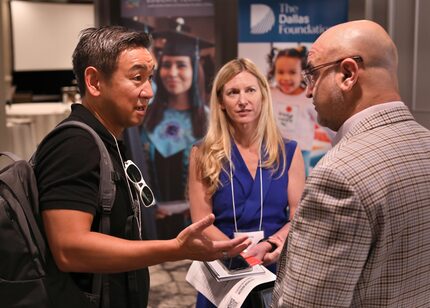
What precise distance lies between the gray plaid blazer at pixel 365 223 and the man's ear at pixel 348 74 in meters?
0.09

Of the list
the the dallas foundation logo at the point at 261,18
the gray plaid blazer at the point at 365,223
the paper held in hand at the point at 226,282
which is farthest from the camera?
the the dallas foundation logo at the point at 261,18

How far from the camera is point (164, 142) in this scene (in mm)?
4969

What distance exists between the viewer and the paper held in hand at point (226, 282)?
1.99m

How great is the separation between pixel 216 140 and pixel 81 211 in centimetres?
133

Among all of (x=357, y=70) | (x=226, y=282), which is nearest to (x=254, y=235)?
(x=226, y=282)

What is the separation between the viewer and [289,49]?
4348mm

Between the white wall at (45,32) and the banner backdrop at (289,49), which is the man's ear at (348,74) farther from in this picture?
the white wall at (45,32)

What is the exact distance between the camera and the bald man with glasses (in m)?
1.22

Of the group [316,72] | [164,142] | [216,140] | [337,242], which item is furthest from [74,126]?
[164,142]

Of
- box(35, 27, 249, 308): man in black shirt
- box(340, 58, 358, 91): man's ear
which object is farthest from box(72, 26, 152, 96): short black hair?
box(340, 58, 358, 91): man's ear

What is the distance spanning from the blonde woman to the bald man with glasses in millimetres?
1180

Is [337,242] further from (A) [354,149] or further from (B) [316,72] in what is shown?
A: (B) [316,72]

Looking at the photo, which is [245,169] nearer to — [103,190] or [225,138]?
[225,138]

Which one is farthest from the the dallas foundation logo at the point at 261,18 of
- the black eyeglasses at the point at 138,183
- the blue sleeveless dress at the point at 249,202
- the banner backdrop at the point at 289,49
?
the black eyeglasses at the point at 138,183
